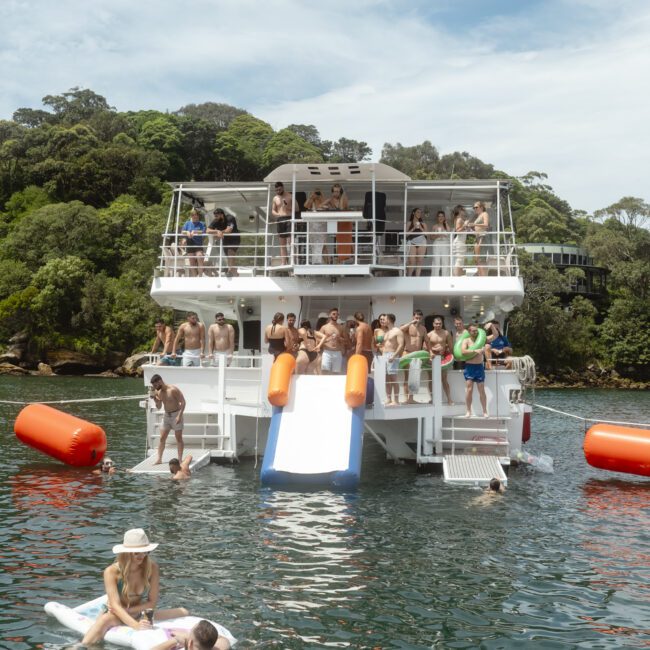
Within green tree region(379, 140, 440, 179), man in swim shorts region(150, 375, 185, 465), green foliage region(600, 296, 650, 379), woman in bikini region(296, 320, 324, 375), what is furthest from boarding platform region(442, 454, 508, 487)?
green tree region(379, 140, 440, 179)

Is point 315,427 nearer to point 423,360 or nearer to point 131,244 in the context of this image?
point 423,360

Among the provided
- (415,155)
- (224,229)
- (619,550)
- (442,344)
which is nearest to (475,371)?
(442,344)

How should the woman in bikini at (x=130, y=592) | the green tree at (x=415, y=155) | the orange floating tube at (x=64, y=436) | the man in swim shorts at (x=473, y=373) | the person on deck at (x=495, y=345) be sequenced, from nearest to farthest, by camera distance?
the woman in bikini at (x=130, y=592), the man in swim shorts at (x=473, y=373), the orange floating tube at (x=64, y=436), the person on deck at (x=495, y=345), the green tree at (x=415, y=155)

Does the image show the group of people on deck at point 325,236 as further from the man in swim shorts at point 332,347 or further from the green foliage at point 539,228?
the green foliage at point 539,228

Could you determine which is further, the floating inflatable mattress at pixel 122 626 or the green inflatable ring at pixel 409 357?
the green inflatable ring at pixel 409 357

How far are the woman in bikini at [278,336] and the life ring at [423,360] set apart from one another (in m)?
2.46

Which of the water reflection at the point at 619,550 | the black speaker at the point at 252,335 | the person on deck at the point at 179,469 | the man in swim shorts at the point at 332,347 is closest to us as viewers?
the water reflection at the point at 619,550

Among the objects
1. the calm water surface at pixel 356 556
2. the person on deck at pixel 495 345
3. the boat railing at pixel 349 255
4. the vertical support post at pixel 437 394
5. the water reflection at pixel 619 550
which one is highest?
the boat railing at pixel 349 255

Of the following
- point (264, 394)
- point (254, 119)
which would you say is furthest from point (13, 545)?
point (254, 119)

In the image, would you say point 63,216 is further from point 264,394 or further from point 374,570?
point 374,570

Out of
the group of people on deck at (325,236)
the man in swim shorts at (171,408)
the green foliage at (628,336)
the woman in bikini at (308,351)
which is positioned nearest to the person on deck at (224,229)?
the group of people on deck at (325,236)

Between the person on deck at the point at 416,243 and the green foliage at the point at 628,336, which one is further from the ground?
the person on deck at the point at 416,243

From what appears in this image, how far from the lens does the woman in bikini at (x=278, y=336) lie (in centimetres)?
1691

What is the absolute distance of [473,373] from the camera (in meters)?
16.5
